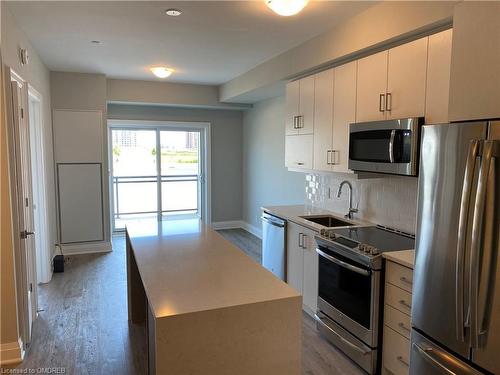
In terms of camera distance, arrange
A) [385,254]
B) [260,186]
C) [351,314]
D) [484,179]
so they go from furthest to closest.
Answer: [260,186]
[351,314]
[385,254]
[484,179]

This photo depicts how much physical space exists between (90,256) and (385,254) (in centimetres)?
447

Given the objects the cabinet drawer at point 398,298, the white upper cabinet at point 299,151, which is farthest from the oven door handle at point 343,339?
the white upper cabinet at point 299,151

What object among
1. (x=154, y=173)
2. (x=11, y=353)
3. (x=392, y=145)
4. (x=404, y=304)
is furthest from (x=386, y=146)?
(x=154, y=173)

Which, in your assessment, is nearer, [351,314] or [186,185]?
[351,314]

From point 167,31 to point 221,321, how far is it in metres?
2.76

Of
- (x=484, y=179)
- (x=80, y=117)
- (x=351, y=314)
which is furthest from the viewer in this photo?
(x=80, y=117)

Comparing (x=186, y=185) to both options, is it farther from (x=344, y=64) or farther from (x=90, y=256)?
(x=344, y=64)

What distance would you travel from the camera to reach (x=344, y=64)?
3295mm

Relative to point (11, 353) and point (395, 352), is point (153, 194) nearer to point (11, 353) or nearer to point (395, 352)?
point (11, 353)

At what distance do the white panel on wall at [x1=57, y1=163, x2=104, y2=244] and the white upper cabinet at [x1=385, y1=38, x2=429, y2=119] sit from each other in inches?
172

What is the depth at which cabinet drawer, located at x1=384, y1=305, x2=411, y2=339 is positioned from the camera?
2.33 m

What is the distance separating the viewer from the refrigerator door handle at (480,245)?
5.15 ft

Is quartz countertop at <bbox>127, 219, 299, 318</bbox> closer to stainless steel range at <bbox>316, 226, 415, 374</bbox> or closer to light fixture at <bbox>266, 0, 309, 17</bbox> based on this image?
stainless steel range at <bbox>316, 226, 415, 374</bbox>

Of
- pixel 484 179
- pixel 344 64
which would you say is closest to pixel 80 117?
pixel 344 64
